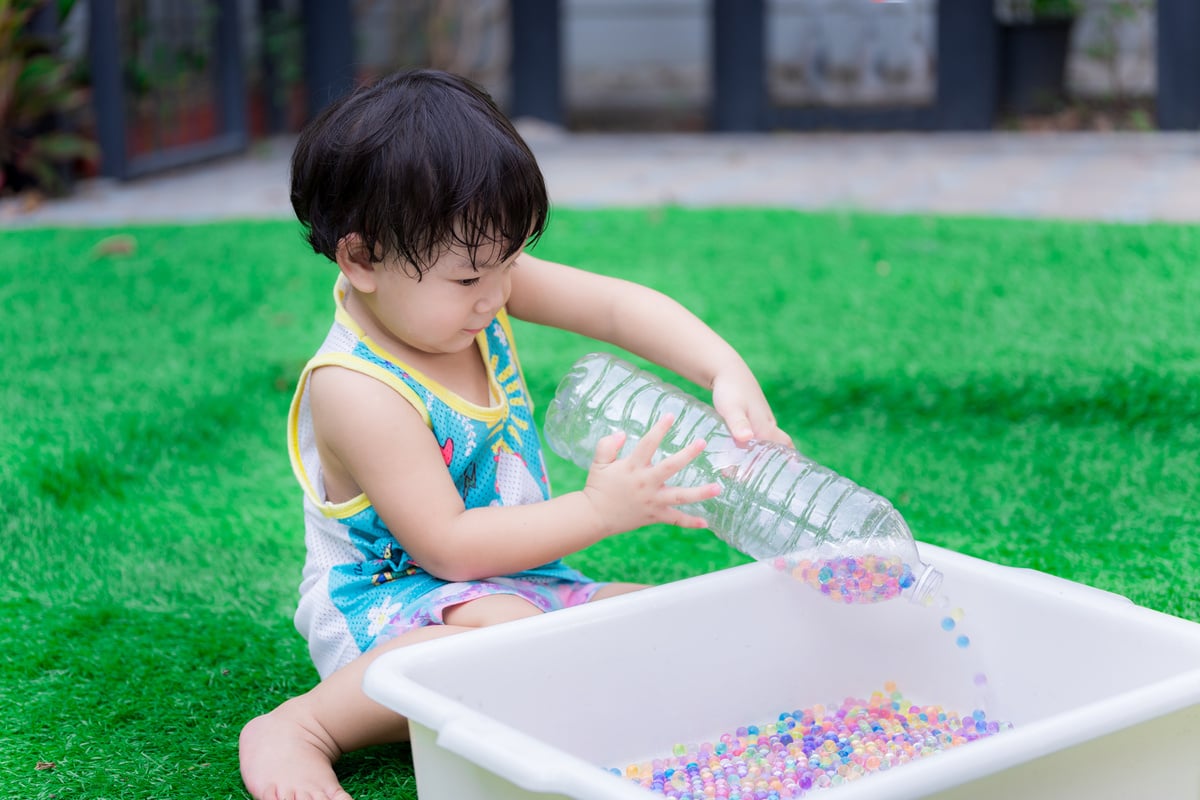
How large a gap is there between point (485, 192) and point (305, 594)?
526mm

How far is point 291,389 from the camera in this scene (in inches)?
116

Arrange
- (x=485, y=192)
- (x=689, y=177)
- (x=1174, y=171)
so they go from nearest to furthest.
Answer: (x=485, y=192), (x=1174, y=171), (x=689, y=177)

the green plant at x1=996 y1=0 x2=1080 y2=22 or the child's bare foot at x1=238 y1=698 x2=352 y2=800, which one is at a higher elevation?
the green plant at x1=996 y1=0 x2=1080 y2=22

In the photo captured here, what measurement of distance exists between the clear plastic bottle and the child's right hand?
170mm

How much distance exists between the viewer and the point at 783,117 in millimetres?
6812

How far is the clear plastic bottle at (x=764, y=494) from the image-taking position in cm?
150

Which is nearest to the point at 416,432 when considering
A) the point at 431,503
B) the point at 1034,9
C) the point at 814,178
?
the point at 431,503

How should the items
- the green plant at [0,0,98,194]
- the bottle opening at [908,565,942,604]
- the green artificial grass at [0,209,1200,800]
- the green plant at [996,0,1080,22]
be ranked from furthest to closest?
the green plant at [996,0,1080,22]
the green plant at [0,0,98,194]
the green artificial grass at [0,209,1200,800]
the bottle opening at [908,565,942,604]

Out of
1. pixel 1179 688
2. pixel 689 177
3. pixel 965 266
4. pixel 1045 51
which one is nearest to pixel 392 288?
pixel 1179 688

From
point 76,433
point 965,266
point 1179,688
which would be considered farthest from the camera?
point 965,266

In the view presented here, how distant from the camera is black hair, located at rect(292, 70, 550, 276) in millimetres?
1378

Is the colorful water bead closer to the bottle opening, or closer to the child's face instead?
the bottle opening

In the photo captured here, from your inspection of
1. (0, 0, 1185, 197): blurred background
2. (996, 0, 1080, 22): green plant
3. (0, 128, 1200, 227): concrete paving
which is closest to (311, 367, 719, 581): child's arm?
(0, 128, 1200, 227): concrete paving

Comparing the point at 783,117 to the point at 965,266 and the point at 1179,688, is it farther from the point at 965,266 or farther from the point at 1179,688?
the point at 1179,688
